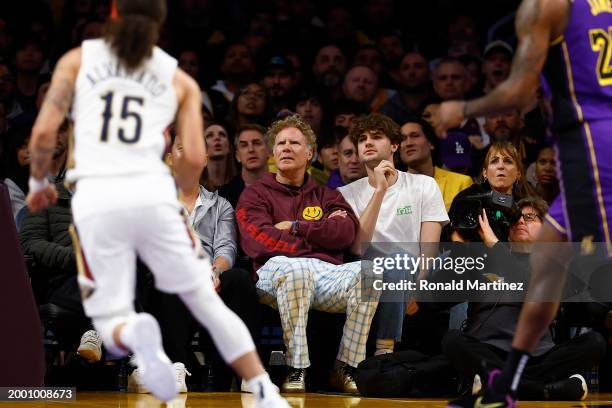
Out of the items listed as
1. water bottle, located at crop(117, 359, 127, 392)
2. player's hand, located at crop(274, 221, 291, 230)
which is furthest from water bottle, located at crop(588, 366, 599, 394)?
water bottle, located at crop(117, 359, 127, 392)

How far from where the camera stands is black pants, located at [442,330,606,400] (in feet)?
19.7

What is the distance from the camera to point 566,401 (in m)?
5.99

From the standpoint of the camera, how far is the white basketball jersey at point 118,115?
388 cm

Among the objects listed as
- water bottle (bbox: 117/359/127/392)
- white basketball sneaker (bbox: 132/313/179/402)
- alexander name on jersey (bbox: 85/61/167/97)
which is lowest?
water bottle (bbox: 117/359/127/392)

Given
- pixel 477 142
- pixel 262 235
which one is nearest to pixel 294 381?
pixel 262 235

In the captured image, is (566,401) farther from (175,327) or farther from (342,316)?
(175,327)

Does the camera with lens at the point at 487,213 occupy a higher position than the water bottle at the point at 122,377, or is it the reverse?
the camera with lens at the point at 487,213

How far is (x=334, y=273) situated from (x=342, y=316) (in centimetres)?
44

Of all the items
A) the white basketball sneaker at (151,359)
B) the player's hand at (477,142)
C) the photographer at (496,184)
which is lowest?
the white basketball sneaker at (151,359)

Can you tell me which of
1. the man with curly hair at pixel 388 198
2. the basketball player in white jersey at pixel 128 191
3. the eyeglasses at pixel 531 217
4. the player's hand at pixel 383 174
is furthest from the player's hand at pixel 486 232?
the basketball player in white jersey at pixel 128 191

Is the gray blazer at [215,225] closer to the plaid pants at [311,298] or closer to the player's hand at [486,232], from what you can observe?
the plaid pants at [311,298]

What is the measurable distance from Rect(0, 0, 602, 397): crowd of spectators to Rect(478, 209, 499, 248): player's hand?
0.03 meters

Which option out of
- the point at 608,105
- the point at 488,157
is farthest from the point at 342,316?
the point at 608,105

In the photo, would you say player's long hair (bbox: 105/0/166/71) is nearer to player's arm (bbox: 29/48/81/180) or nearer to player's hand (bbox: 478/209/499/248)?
player's arm (bbox: 29/48/81/180)
